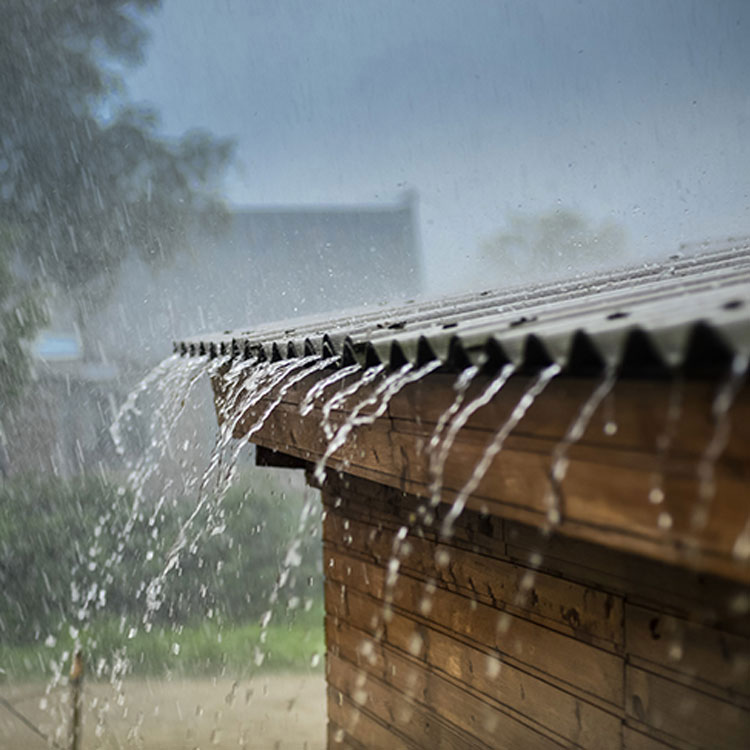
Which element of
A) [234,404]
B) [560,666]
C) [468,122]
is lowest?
[560,666]

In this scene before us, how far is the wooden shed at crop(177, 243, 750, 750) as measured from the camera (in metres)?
1.50

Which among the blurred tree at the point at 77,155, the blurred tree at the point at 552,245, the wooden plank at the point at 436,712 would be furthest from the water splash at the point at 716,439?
the blurred tree at the point at 552,245

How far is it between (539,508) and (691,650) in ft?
2.15

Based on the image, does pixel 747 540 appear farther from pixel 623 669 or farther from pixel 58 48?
pixel 58 48

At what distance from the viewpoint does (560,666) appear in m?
2.72

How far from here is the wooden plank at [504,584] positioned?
253 centimetres

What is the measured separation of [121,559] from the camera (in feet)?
66.3

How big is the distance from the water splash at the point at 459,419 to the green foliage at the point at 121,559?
1651 cm

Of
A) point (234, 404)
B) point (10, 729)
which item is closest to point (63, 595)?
point (10, 729)

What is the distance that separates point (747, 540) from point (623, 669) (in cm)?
117

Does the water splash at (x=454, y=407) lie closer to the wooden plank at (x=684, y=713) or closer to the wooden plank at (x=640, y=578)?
the wooden plank at (x=640, y=578)

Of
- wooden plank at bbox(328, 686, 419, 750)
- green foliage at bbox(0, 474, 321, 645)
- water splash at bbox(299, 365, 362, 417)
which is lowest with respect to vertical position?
green foliage at bbox(0, 474, 321, 645)

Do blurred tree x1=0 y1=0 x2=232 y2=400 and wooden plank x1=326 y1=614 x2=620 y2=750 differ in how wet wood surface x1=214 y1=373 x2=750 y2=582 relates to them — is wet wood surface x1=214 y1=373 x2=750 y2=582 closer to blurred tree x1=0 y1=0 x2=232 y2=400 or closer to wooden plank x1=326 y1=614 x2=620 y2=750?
wooden plank x1=326 y1=614 x2=620 y2=750

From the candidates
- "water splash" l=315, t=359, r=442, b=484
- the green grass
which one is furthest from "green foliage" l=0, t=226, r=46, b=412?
"water splash" l=315, t=359, r=442, b=484
